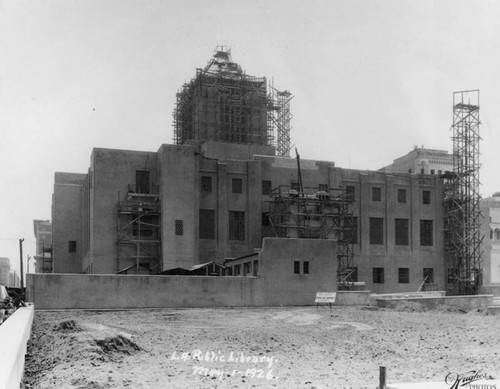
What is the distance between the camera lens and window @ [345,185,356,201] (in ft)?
169

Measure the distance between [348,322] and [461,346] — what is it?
711 cm

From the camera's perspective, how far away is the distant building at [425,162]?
85.9 m

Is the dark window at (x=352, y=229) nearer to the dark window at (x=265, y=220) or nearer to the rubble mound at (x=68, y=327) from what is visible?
the dark window at (x=265, y=220)

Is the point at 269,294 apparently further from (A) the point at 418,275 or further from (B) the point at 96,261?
(A) the point at 418,275

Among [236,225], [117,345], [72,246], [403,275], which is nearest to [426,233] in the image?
[403,275]

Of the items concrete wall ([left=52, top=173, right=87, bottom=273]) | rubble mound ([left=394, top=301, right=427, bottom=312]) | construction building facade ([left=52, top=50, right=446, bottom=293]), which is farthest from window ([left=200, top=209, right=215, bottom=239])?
rubble mound ([left=394, top=301, right=427, bottom=312])

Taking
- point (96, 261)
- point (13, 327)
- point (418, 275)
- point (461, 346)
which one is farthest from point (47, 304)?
point (418, 275)

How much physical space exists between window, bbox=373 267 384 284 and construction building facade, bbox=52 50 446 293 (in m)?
0.11

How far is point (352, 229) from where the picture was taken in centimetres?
5128

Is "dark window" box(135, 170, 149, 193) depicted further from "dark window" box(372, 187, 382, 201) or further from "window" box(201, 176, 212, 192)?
"dark window" box(372, 187, 382, 201)

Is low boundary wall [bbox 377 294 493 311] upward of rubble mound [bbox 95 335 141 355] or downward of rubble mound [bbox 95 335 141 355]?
downward

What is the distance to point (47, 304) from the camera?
1372 inches

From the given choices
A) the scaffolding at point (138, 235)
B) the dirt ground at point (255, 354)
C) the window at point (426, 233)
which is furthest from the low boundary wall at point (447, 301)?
the scaffolding at point (138, 235)

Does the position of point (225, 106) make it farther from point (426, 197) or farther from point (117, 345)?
point (117, 345)
